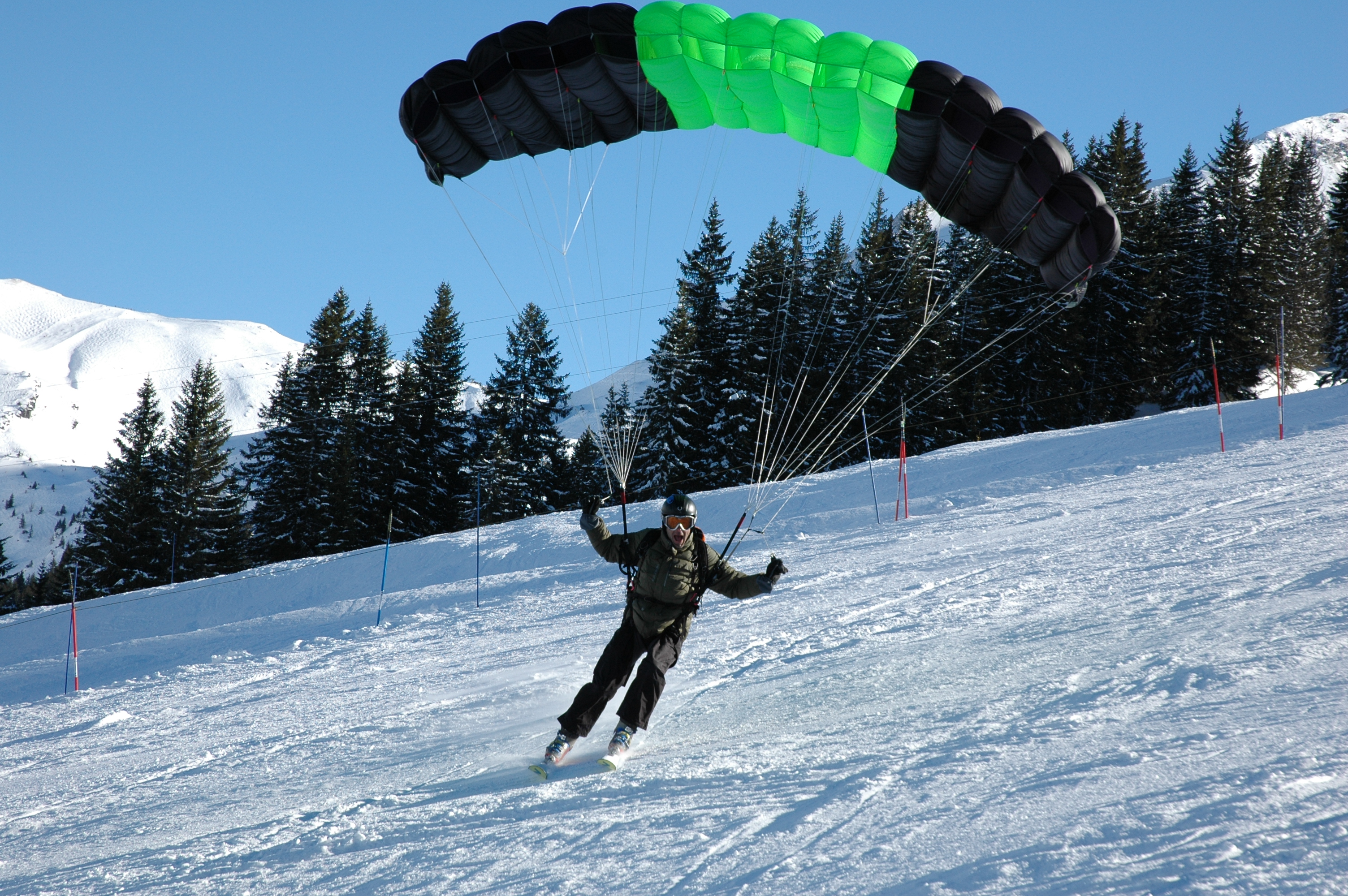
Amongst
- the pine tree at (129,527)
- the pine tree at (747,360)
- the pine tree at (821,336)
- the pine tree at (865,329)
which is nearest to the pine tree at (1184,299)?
the pine tree at (865,329)

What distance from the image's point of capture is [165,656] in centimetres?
1131

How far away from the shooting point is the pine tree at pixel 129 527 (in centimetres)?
3081

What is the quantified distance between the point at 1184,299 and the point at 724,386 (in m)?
18.4

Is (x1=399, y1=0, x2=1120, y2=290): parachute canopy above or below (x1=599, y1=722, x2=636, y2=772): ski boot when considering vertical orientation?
above

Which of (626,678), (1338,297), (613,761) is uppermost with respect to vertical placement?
(1338,297)

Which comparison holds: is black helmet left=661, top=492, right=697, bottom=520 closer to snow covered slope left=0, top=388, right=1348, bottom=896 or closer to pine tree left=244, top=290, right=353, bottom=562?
snow covered slope left=0, top=388, right=1348, bottom=896

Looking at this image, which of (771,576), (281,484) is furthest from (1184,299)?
(771,576)

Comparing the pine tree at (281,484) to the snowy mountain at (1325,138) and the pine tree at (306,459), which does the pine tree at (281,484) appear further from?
the snowy mountain at (1325,138)

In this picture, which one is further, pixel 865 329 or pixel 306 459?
pixel 306 459

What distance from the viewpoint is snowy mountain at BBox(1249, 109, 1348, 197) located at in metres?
158

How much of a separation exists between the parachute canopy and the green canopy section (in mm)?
12

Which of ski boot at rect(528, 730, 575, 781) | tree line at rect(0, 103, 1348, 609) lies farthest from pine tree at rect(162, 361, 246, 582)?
ski boot at rect(528, 730, 575, 781)

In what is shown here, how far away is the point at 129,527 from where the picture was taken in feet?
103

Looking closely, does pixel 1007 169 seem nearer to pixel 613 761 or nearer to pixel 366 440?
pixel 613 761
